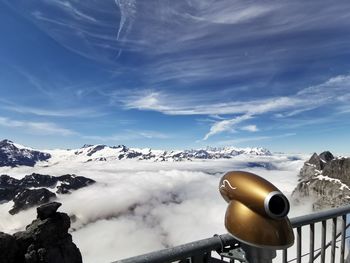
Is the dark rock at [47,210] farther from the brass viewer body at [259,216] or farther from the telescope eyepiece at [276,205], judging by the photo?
the telescope eyepiece at [276,205]

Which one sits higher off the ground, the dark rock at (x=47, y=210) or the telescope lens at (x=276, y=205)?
the telescope lens at (x=276, y=205)

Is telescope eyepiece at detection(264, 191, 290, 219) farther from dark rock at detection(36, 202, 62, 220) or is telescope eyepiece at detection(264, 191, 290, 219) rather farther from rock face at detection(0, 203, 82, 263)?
dark rock at detection(36, 202, 62, 220)

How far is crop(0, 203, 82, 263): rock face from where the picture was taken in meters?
52.8

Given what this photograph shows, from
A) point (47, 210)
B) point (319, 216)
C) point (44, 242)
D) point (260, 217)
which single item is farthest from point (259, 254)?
point (47, 210)

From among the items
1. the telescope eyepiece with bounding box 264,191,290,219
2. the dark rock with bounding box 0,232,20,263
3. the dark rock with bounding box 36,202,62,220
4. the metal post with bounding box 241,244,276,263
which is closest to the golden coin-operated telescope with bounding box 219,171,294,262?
the telescope eyepiece with bounding box 264,191,290,219

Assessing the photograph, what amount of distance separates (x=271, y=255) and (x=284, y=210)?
0.35 meters

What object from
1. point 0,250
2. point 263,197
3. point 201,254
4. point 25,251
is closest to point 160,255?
point 201,254

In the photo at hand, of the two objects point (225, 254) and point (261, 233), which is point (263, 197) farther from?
point (225, 254)

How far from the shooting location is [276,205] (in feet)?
8.34

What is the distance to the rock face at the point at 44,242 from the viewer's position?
52.8 metres

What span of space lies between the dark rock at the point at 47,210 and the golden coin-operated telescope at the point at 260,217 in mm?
66390

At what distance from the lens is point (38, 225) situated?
6169 centimetres

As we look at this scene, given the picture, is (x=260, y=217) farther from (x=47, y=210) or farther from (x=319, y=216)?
(x=47, y=210)

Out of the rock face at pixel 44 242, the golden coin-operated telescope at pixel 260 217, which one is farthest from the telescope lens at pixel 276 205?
the rock face at pixel 44 242
